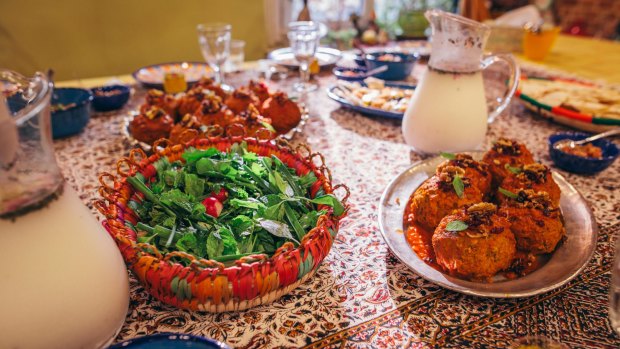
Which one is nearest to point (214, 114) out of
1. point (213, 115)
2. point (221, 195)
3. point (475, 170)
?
point (213, 115)

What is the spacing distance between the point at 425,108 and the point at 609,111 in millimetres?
675

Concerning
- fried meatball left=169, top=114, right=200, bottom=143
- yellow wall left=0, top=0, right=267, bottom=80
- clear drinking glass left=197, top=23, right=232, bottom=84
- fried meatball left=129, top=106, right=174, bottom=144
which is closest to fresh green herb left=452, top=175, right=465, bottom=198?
fried meatball left=169, top=114, right=200, bottom=143

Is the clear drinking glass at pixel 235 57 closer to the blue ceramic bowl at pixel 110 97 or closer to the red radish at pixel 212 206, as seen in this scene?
the blue ceramic bowl at pixel 110 97

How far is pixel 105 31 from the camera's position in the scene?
2912mm

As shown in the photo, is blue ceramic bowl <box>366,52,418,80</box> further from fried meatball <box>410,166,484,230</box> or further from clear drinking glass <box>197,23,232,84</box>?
fried meatball <box>410,166,484,230</box>

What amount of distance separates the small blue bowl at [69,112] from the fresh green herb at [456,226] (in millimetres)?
1101

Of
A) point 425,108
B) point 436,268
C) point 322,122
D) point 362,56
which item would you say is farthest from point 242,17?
point 436,268

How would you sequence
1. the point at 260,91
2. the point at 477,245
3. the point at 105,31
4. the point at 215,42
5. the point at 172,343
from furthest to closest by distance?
the point at 105,31 → the point at 215,42 → the point at 260,91 → the point at 477,245 → the point at 172,343

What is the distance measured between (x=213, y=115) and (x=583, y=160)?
0.96 m

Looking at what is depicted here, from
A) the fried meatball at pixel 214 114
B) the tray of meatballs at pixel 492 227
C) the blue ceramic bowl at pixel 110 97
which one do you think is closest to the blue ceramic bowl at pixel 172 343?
the tray of meatballs at pixel 492 227

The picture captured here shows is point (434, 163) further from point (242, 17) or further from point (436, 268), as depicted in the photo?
point (242, 17)

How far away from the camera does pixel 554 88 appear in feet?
5.01

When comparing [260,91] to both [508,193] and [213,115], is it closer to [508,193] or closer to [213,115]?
[213,115]

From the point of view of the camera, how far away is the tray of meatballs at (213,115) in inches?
42.4
